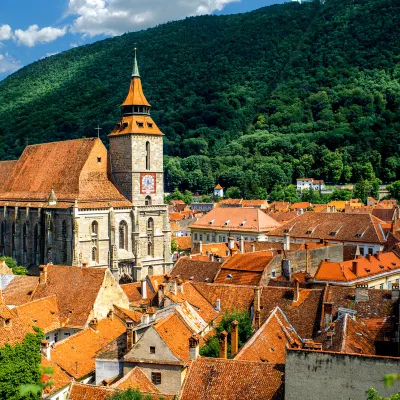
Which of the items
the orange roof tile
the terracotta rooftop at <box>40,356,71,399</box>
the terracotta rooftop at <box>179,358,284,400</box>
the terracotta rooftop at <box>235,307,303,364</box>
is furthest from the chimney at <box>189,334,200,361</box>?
the terracotta rooftop at <box>40,356,71,399</box>

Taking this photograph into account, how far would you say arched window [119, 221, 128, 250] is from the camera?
224 ft

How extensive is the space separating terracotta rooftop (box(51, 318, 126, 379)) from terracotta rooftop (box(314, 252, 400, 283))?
17681 mm

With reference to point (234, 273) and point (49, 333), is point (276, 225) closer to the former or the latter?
point (234, 273)

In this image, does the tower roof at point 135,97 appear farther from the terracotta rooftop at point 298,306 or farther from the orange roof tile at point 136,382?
the orange roof tile at point 136,382

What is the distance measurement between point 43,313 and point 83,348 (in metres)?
6.70

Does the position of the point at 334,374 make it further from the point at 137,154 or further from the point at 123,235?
the point at 137,154

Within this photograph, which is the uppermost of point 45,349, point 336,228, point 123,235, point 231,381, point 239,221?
point 239,221

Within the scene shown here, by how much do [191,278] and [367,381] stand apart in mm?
26724

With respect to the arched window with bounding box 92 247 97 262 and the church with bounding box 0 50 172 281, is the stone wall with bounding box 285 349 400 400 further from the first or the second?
the arched window with bounding box 92 247 97 262

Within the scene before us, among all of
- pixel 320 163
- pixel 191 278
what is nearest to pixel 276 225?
pixel 191 278

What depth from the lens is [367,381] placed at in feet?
75.0

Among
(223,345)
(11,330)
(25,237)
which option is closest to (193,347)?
(223,345)

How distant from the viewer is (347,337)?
29.7m

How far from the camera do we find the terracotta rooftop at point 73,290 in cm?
4172
